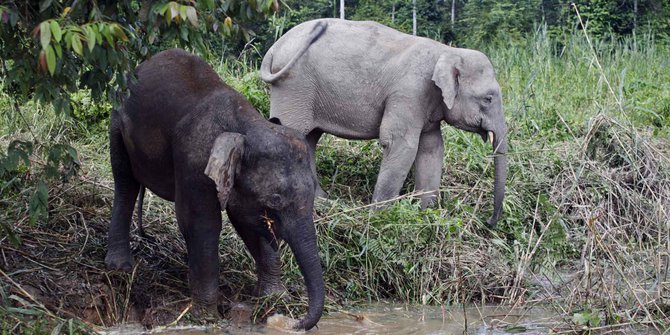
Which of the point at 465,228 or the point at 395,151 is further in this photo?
the point at 395,151

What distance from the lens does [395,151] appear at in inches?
352

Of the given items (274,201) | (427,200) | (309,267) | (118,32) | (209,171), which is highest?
(118,32)

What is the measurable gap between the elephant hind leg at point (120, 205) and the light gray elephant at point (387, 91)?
232cm

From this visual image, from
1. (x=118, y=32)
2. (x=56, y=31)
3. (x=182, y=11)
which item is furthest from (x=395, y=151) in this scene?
(x=56, y=31)

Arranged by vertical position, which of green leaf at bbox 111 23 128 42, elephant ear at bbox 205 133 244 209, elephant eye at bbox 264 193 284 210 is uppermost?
green leaf at bbox 111 23 128 42

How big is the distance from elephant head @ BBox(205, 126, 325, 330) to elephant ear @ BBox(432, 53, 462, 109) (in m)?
2.87

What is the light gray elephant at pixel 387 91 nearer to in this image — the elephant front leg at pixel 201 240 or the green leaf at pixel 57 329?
the elephant front leg at pixel 201 240

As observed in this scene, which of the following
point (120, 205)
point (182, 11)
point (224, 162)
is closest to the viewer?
point (182, 11)

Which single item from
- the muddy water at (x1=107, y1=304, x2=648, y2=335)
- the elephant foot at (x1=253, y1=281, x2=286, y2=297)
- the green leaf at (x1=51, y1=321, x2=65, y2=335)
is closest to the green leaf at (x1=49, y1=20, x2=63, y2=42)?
the green leaf at (x1=51, y1=321, x2=65, y2=335)

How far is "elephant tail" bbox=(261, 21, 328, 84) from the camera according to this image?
9.16 m

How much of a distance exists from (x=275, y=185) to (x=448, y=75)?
3195 millimetres

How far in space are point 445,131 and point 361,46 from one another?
1.54 m

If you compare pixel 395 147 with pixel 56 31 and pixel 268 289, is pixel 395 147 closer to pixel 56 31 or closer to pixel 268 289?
pixel 268 289

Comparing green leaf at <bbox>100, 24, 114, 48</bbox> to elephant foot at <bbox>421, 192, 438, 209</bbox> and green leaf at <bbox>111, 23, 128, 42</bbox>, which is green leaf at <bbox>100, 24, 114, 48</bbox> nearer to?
green leaf at <bbox>111, 23, 128, 42</bbox>
